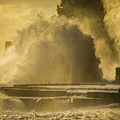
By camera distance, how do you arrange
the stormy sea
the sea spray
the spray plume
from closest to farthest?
the stormy sea
the sea spray
the spray plume

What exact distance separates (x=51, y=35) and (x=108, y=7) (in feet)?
56.4

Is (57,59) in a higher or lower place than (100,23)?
lower

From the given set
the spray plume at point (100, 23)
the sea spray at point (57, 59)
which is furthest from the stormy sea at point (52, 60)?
the spray plume at point (100, 23)

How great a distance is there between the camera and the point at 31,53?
1112 inches

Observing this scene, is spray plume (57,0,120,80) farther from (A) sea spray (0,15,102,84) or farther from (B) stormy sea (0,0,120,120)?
(A) sea spray (0,15,102,84)

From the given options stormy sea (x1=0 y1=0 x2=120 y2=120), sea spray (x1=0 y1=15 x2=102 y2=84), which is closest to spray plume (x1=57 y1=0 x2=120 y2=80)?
stormy sea (x1=0 y1=0 x2=120 y2=120)

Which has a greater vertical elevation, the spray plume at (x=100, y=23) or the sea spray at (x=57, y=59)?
the spray plume at (x=100, y=23)

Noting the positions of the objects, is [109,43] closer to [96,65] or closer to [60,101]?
[96,65]

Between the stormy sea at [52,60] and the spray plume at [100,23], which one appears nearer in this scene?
the stormy sea at [52,60]

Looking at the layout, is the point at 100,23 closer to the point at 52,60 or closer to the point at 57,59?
the point at 57,59

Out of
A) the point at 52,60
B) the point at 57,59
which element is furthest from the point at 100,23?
the point at 52,60

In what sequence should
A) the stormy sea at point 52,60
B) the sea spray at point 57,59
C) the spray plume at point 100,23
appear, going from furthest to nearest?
the spray plume at point 100,23, the sea spray at point 57,59, the stormy sea at point 52,60

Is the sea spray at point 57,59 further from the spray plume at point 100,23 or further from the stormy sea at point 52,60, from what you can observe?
the spray plume at point 100,23

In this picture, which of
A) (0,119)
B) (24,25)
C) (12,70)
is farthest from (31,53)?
(0,119)
